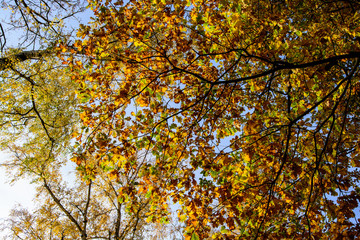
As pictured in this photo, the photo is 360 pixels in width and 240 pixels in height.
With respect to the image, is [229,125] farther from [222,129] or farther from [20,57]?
[20,57]

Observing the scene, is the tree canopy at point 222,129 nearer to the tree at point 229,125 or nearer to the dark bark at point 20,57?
the tree at point 229,125

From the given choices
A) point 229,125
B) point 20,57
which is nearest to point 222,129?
point 229,125

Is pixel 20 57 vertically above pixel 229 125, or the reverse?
pixel 20 57

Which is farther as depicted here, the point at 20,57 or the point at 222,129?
the point at 20,57

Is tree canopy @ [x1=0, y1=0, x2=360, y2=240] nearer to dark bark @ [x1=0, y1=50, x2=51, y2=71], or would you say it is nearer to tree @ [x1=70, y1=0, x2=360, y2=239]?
tree @ [x1=70, y1=0, x2=360, y2=239]

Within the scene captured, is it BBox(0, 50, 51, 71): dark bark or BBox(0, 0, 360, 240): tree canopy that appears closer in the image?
BBox(0, 0, 360, 240): tree canopy

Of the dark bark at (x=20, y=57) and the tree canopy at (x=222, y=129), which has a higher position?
the dark bark at (x=20, y=57)

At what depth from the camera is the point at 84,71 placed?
3.74 metres

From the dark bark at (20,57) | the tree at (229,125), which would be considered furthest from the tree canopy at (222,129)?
the dark bark at (20,57)

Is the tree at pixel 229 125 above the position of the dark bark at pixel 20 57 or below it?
below

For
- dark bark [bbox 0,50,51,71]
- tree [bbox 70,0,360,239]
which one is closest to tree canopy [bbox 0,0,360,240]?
tree [bbox 70,0,360,239]

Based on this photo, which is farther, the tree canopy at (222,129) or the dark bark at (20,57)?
the dark bark at (20,57)

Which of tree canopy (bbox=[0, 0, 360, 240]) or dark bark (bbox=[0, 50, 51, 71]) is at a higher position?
dark bark (bbox=[0, 50, 51, 71])

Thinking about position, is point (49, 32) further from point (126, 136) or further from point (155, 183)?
point (155, 183)
